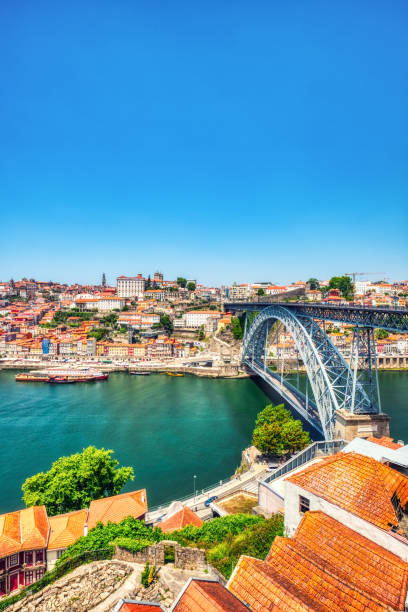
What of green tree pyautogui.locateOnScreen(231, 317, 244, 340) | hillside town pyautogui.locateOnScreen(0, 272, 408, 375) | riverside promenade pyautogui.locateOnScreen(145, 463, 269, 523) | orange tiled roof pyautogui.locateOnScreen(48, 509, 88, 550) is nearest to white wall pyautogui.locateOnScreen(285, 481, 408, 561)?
orange tiled roof pyautogui.locateOnScreen(48, 509, 88, 550)

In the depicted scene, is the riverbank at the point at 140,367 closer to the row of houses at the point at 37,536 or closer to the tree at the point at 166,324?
the tree at the point at 166,324

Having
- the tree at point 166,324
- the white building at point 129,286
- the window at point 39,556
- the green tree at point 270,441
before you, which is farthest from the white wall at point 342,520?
the white building at point 129,286

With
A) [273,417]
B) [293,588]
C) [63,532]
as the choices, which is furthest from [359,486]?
[273,417]

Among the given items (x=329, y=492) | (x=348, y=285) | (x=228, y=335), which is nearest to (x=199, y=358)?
(x=228, y=335)

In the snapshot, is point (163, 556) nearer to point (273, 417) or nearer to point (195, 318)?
point (273, 417)

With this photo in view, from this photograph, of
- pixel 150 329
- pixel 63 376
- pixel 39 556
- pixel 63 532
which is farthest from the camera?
pixel 150 329
